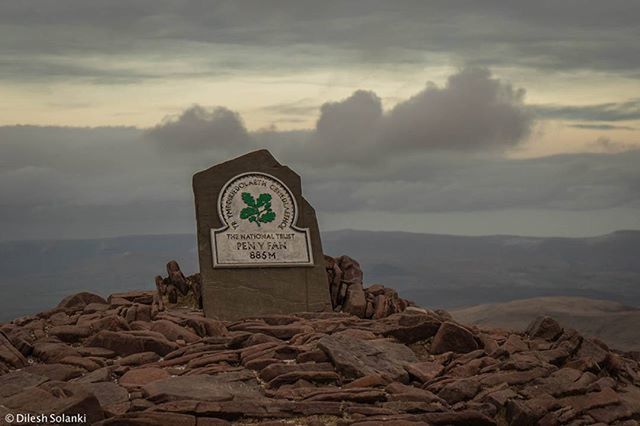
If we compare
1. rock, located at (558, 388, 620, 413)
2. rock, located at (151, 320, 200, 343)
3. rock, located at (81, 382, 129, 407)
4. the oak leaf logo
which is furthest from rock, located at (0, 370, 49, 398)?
rock, located at (558, 388, 620, 413)

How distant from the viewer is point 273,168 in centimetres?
2366

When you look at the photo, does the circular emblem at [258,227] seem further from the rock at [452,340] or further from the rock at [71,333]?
the rock at [452,340]

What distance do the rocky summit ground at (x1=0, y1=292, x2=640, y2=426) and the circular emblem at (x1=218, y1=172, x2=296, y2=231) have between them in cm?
276

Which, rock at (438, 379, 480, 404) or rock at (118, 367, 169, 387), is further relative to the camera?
rock at (118, 367, 169, 387)

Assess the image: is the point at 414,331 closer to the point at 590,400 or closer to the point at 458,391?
the point at 458,391

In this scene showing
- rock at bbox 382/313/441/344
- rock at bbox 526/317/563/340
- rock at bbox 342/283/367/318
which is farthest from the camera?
rock at bbox 342/283/367/318

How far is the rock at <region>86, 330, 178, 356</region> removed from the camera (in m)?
17.9

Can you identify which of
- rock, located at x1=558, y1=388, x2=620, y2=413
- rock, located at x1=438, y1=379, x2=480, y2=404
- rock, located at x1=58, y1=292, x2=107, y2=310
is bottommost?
rock, located at x1=558, y1=388, x2=620, y2=413

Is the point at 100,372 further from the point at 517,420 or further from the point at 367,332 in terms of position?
the point at 517,420

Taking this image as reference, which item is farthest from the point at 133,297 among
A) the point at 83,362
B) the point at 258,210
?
the point at 83,362

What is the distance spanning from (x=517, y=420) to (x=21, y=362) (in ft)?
27.2

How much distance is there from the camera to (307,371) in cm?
1586

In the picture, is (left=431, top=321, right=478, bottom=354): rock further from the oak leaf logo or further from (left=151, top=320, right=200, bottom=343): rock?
the oak leaf logo

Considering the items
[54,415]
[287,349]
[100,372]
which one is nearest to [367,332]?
[287,349]
